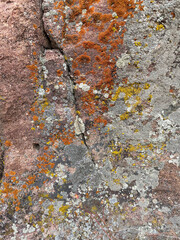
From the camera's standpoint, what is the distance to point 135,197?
2080mm

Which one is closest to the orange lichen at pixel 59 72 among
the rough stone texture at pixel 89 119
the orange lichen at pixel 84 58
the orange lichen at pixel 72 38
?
the rough stone texture at pixel 89 119

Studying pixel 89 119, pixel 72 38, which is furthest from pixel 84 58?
pixel 89 119

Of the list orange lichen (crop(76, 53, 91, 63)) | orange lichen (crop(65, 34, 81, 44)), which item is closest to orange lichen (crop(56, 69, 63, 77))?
orange lichen (crop(76, 53, 91, 63))

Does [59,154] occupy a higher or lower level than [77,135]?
lower

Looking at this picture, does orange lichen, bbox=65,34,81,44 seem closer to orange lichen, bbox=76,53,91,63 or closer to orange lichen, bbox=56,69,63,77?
orange lichen, bbox=76,53,91,63

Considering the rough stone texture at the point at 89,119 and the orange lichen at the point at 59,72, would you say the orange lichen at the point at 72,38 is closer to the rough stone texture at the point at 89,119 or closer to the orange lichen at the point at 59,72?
the rough stone texture at the point at 89,119

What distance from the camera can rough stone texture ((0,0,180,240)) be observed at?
80.4 inches

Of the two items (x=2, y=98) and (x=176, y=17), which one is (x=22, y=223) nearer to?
(x=2, y=98)

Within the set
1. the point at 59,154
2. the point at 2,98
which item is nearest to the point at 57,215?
the point at 59,154

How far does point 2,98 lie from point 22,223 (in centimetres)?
146

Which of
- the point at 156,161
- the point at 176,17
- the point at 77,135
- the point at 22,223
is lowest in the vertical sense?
the point at 22,223

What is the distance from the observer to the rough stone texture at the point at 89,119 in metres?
2.04

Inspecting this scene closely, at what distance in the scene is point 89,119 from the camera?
7.25ft

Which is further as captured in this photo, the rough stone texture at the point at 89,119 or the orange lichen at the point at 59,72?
the orange lichen at the point at 59,72
